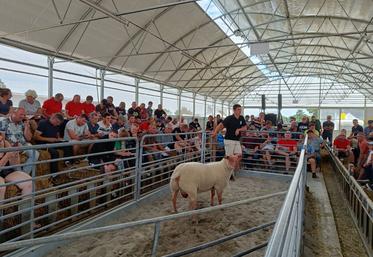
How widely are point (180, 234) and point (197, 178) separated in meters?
0.83

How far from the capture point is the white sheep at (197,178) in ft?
12.7

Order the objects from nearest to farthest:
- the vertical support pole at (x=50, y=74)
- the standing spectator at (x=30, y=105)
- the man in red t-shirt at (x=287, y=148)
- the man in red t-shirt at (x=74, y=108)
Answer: the standing spectator at (x=30, y=105), the man in red t-shirt at (x=74, y=108), the man in red t-shirt at (x=287, y=148), the vertical support pole at (x=50, y=74)

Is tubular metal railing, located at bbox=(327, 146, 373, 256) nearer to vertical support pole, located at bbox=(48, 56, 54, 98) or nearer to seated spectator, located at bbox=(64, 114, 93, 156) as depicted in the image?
seated spectator, located at bbox=(64, 114, 93, 156)

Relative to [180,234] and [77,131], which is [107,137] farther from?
[180,234]

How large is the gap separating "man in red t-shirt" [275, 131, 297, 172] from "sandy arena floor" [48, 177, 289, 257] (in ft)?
7.44

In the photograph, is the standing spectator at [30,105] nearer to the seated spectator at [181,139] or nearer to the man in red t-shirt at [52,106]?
the man in red t-shirt at [52,106]

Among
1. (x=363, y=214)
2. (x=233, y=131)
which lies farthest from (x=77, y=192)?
(x=363, y=214)

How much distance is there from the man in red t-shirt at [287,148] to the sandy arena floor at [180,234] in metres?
2.27

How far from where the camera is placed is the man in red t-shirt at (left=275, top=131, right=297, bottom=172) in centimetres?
681

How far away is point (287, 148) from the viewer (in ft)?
23.1

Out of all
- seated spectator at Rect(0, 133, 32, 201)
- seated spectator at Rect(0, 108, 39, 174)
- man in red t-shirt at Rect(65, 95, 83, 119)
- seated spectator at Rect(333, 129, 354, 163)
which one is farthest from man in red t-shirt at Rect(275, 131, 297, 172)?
seated spectator at Rect(0, 133, 32, 201)

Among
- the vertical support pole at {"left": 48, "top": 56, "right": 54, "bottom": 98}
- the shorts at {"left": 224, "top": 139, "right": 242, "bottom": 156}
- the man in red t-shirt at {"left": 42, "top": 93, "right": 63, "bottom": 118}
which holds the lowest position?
the shorts at {"left": 224, "top": 139, "right": 242, "bottom": 156}

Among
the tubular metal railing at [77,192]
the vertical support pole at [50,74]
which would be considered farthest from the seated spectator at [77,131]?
the vertical support pole at [50,74]

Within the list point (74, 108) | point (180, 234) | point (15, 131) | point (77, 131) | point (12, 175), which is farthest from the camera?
point (74, 108)
